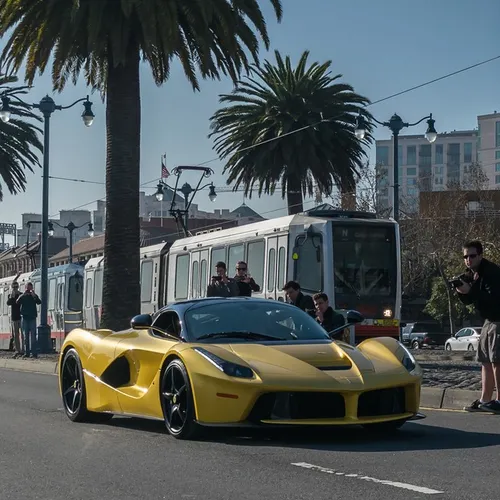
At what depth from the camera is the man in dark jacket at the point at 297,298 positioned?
14.9 meters

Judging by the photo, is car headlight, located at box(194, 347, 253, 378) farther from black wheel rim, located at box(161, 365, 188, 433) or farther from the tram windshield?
the tram windshield

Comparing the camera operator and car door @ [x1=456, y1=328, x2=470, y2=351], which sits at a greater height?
the camera operator

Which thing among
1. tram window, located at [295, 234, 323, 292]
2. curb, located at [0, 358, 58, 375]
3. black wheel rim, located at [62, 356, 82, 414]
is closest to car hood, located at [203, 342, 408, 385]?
black wheel rim, located at [62, 356, 82, 414]

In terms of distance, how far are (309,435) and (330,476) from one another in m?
2.28

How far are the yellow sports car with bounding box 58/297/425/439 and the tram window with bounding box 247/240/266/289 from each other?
1504 centimetres

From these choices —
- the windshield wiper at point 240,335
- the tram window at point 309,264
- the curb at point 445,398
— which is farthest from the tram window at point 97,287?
the windshield wiper at point 240,335

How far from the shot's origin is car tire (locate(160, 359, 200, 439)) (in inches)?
352

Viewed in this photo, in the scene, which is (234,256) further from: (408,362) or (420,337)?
(420,337)

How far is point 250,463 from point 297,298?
7331mm

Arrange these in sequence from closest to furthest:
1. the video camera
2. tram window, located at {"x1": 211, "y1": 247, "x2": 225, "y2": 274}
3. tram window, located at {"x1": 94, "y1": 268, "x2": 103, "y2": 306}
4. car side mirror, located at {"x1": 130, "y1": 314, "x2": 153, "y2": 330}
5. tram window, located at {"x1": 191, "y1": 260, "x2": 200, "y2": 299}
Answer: car side mirror, located at {"x1": 130, "y1": 314, "x2": 153, "y2": 330}
the video camera
tram window, located at {"x1": 211, "y1": 247, "x2": 225, "y2": 274}
tram window, located at {"x1": 191, "y1": 260, "x2": 200, "y2": 299}
tram window, located at {"x1": 94, "y1": 268, "x2": 103, "y2": 306}

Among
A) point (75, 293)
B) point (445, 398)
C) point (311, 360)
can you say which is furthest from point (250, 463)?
point (75, 293)

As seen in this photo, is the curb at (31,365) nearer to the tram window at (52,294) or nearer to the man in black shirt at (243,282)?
the man in black shirt at (243,282)

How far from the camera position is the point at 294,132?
3634 centimetres

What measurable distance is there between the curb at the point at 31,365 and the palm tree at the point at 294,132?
1423 cm
